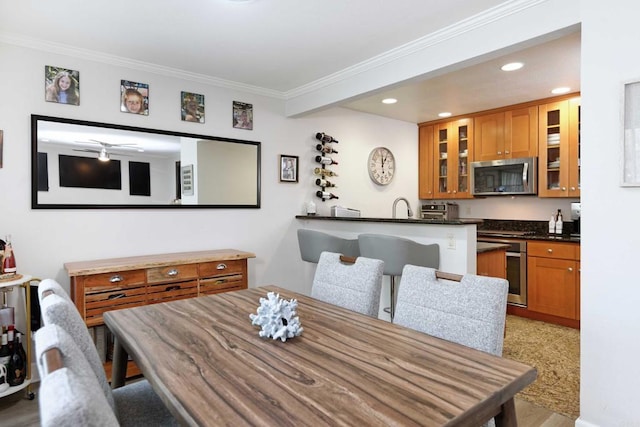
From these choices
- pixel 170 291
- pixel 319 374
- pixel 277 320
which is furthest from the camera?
pixel 170 291

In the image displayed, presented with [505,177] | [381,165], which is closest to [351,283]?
[381,165]

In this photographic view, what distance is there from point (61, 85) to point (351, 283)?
252 centimetres

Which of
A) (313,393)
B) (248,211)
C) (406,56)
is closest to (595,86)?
(406,56)

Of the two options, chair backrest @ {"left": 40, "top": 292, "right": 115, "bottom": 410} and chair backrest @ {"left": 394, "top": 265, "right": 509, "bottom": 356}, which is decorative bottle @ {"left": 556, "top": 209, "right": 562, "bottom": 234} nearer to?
chair backrest @ {"left": 394, "top": 265, "right": 509, "bottom": 356}

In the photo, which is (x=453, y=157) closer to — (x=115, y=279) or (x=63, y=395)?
(x=115, y=279)

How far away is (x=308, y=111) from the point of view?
12.2 feet

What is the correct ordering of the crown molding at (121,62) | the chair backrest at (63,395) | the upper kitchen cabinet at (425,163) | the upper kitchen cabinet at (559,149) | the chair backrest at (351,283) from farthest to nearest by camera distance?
the upper kitchen cabinet at (425,163)
the upper kitchen cabinet at (559,149)
the crown molding at (121,62)
the chair backrest at (351,283)
the chair backrest at (63,395)

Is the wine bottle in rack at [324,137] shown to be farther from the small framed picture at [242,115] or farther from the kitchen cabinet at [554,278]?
the kitchen cabinet at [554,278]

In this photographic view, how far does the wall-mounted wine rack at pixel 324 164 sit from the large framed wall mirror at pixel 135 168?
29.4 inches

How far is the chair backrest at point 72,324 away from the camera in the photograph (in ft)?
3.84

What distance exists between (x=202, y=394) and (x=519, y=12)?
7.89 feet

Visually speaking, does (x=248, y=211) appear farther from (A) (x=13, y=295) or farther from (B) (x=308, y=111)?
(A) (x=13, y=295)

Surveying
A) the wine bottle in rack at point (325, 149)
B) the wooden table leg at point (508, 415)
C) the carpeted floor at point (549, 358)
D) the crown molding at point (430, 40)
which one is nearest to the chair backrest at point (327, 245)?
the wine bottle in rack at point (325, 149)

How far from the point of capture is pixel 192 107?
336cm
